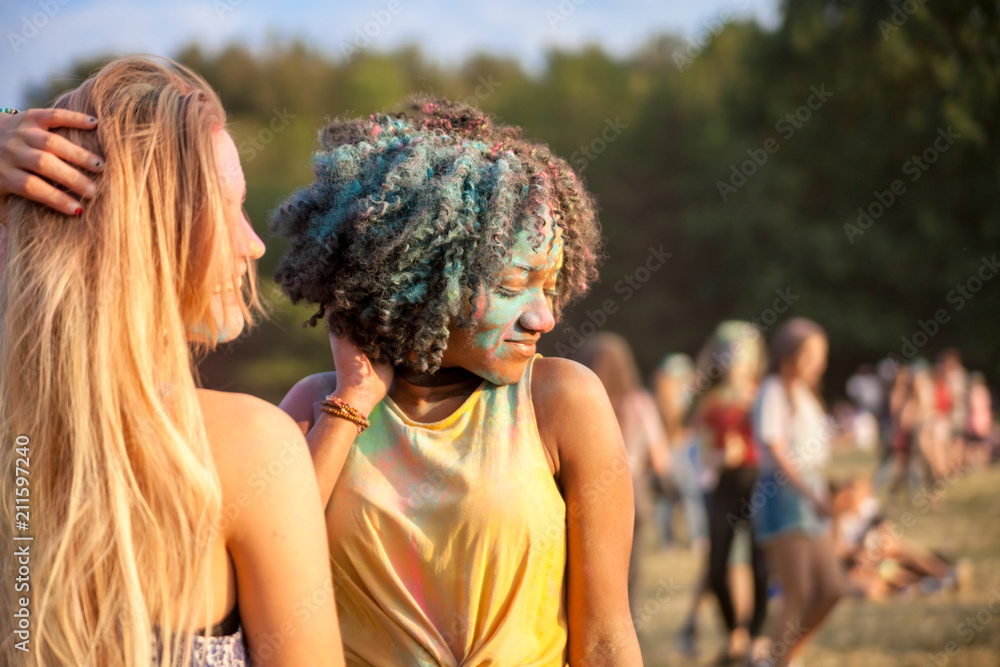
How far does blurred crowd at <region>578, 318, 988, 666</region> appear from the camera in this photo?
5.34 meters

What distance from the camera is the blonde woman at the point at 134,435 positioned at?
1.34 metres

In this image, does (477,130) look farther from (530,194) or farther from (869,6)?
(869,6)

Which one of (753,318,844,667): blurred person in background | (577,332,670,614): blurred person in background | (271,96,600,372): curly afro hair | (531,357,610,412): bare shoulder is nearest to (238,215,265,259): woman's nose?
(271,96,600,372): curly afro hair

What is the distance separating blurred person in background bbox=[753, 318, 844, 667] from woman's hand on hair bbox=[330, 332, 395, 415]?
408 centimetres

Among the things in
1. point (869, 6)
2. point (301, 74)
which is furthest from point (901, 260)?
point (301, 74)

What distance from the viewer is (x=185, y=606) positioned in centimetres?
137

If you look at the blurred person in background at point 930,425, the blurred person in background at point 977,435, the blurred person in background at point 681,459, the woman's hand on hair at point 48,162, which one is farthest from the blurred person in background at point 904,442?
the woman's hand on hair at point 48,162

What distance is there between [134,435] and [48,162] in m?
0.43

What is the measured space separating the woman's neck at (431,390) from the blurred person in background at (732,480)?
173 inches

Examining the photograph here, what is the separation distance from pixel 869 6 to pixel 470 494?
30241 millimetres

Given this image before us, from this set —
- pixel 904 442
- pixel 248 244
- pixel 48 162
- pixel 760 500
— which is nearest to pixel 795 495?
pixel 760 500

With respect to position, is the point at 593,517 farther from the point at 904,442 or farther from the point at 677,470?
the point at 904,442

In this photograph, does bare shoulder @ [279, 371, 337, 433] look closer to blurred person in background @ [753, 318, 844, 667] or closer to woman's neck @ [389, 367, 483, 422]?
woman's neck @ [389, 367, 483, 422]

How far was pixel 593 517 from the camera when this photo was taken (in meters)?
1.81
